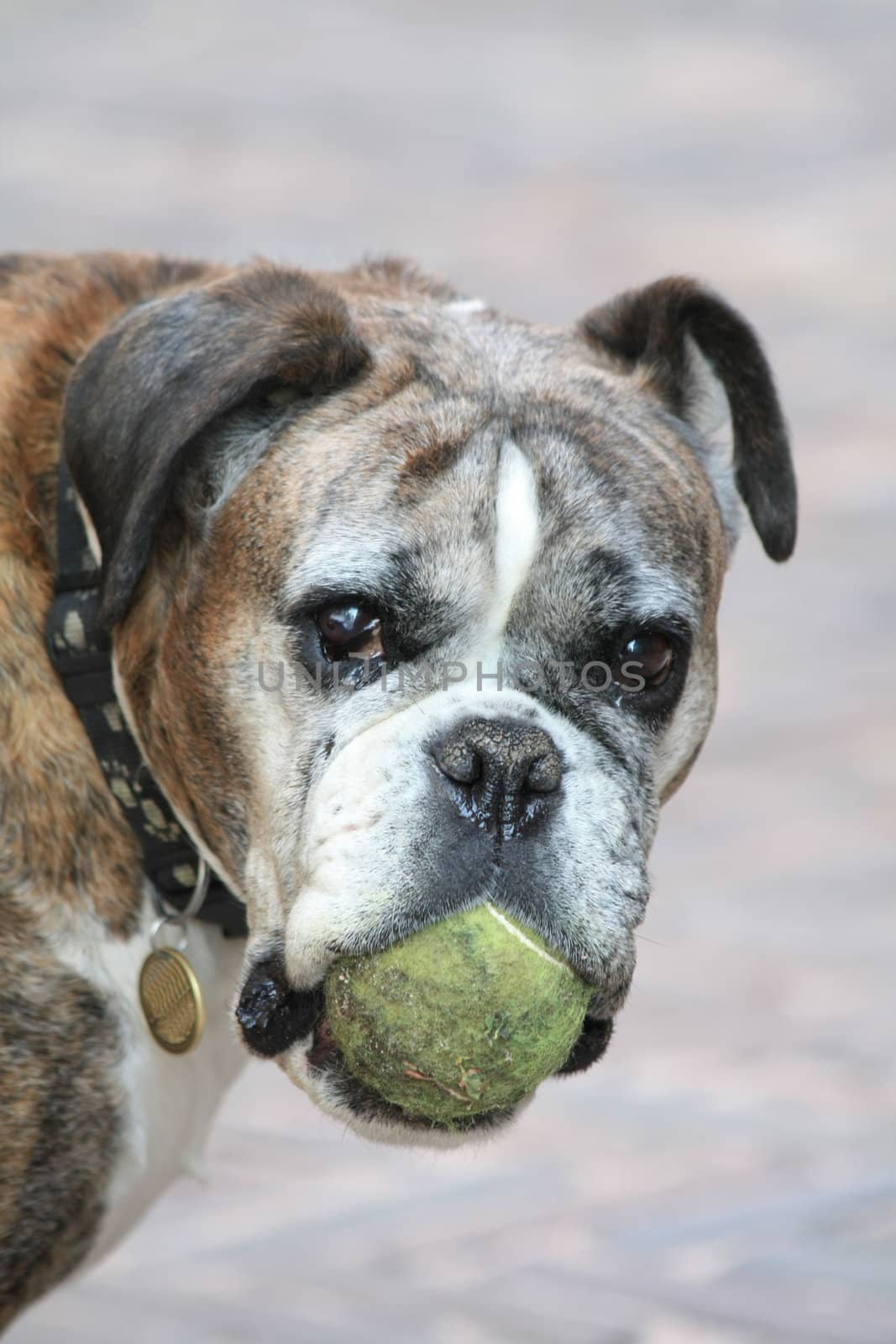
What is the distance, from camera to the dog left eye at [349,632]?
280 centimetres

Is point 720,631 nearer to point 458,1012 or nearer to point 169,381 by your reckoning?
point 169,381

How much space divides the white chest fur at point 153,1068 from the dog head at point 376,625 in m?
0.21

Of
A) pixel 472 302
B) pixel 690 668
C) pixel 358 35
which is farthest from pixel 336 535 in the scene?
pixel 358 35

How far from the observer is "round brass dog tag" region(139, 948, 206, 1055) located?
297 centimetres

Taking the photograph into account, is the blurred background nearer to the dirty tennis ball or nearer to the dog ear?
the dirty tennis ball

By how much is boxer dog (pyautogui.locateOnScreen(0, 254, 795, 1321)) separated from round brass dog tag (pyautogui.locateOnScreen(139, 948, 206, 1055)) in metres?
0.02

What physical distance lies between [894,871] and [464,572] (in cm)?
284

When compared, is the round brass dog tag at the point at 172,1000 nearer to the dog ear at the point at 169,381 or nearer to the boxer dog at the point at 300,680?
the boxer dog at the point at 300,680

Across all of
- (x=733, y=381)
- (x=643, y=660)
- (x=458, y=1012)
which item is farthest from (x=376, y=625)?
(x=733, y=381)

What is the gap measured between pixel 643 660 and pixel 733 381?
2.29ft

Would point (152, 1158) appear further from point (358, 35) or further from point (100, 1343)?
point (358, 35)

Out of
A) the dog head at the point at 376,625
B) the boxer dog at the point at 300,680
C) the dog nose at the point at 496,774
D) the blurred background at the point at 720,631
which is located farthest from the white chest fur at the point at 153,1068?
the blurred background at the point at 720,631

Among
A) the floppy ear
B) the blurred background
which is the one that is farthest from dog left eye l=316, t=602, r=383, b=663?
the floppy ear

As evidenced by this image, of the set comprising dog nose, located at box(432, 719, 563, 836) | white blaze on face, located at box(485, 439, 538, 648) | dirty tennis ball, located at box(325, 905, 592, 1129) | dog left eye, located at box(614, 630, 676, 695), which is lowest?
dirty tennis ball, located at box(325, 905, 592, 1129)
